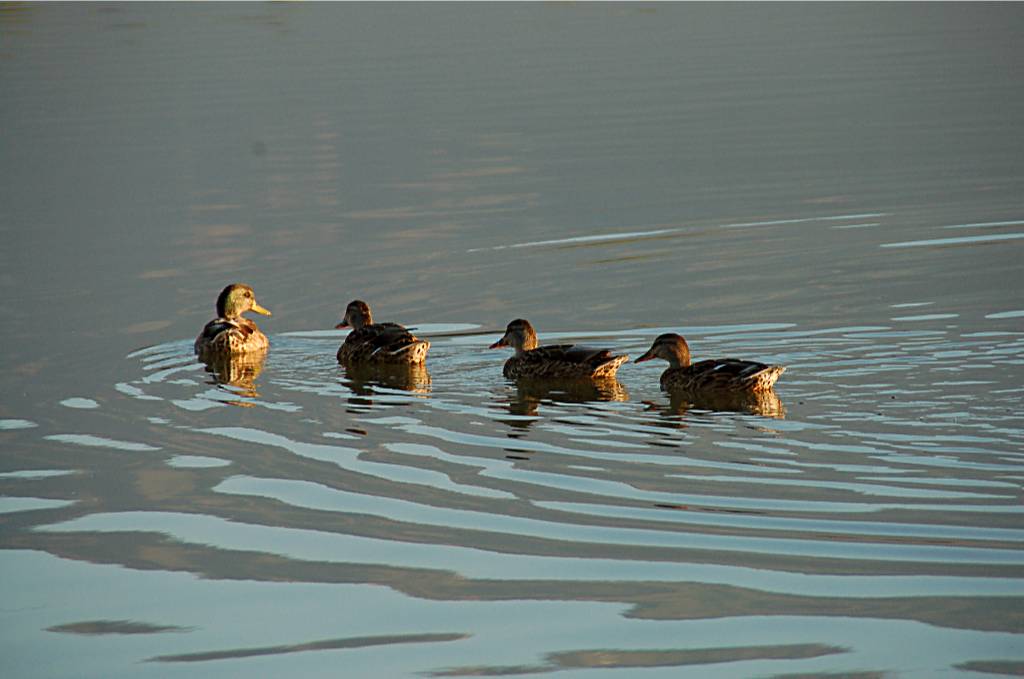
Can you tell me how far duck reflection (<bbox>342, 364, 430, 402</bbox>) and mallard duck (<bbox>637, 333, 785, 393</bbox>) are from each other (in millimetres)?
1513

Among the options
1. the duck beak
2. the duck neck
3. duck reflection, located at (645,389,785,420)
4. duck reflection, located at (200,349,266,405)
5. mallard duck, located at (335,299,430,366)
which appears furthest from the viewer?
mallard duck, located at (335,299,430,366)

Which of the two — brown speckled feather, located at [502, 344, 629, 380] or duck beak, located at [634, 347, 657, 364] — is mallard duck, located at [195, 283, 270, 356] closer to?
brown speckled feather, located at [502, 344, 629, 380]

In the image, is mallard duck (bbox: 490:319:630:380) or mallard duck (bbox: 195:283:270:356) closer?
mallard duck (bbox: 490:319:630:380)

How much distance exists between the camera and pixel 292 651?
6293mm

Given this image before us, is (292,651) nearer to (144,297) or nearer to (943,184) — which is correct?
(144,297)

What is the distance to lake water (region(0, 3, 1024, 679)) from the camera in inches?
254

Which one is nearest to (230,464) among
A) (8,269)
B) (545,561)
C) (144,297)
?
(545,561)

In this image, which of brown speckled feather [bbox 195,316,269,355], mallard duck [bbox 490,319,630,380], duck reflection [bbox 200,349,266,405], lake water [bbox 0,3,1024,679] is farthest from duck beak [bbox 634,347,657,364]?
brown speckled feather [bbox 195,316,269,355]

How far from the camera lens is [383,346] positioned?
38.7 feet

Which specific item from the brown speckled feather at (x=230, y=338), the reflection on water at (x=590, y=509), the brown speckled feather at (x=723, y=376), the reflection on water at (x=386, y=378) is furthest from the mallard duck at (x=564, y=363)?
the brown speckled feather at (x=230, y=338)

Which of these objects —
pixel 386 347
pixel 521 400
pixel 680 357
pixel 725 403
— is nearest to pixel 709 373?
pixel 725 403

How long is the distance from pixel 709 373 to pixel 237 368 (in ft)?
11.7

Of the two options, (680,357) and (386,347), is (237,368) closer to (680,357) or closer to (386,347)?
(386,347)

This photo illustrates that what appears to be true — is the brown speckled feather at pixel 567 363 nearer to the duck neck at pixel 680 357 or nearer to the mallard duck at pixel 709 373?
the mallard duck at pixel 709 373
